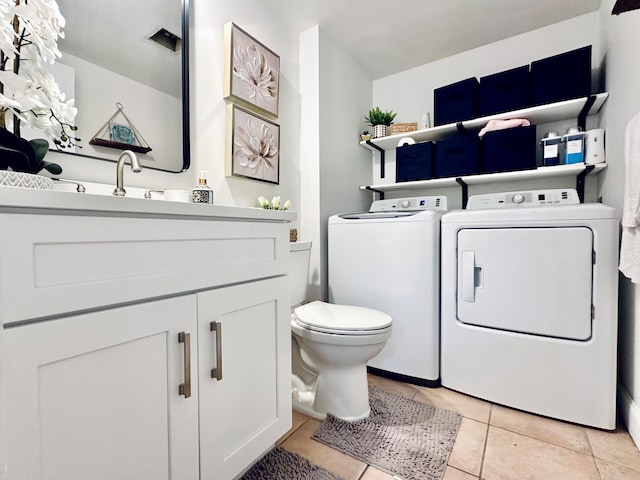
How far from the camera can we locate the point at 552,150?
6.01ft

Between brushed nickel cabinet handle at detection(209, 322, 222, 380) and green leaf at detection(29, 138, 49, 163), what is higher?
green leaf at detection(29, 138, 49, 163)

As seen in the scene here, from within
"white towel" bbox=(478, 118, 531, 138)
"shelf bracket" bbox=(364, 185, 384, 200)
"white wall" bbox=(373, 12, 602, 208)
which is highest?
"white wall" bbox=(373, 12, 602, 208)

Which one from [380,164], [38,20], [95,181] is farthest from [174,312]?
[380,164]

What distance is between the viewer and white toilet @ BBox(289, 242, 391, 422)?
4.39 ft

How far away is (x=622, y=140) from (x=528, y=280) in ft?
2.59

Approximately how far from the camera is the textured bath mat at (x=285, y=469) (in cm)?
108

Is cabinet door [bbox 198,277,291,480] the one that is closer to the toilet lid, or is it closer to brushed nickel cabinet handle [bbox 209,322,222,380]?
brushed nickel cabinet handle [bbox 209,322,222,380]

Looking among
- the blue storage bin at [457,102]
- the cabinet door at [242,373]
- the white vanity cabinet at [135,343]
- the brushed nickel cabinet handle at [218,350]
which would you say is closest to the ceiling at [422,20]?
the blue storage bin at [457,102]

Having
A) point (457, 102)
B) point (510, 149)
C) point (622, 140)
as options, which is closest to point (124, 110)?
point (457, 102)

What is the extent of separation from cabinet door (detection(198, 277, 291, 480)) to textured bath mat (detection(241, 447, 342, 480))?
12 cm

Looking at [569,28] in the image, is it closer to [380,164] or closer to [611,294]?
[380,164]

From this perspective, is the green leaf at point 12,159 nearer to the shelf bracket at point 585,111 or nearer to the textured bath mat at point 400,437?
the textured bath mat at point 400,437

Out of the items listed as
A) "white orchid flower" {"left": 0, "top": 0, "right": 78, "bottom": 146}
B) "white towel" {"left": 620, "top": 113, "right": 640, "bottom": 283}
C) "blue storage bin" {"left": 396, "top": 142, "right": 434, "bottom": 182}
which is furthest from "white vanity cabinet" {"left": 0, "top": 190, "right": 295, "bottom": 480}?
"blue storage bin" {"left": 396, "top": 142, "right": 434, "bottom": 182}

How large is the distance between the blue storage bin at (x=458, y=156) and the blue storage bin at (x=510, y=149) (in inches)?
2.6
